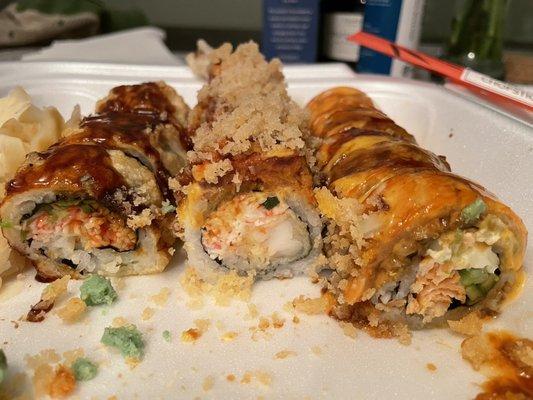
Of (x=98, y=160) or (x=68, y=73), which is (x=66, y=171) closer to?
(x=98, y=160)

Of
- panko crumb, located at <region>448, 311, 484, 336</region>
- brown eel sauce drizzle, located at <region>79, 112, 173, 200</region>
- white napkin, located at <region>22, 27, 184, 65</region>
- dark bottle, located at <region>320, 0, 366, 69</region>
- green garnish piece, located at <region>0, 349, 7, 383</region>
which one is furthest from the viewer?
dark bottle, located at <region>320, 0, 366, 69</region>

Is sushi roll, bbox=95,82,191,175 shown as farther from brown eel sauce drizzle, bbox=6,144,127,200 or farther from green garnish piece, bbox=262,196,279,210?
green garnish piece, bbox=262,196,279,210

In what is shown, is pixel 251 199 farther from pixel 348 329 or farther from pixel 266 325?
pixel 348 329

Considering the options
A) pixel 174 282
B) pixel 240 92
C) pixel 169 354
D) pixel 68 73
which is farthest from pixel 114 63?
pixel 169 354

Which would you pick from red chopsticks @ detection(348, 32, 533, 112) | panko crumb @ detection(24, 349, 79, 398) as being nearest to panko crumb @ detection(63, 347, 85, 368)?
panko crumb @ detection(24, 349, 79, 398)

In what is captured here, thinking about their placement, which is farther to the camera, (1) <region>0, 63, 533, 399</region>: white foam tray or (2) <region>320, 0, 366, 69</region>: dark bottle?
(2) <region>320, 0, 366, 69</region>: dark bottle

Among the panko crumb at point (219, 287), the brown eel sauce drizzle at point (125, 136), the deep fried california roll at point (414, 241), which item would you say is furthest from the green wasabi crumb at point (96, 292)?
the deep fried california roll at point (414, 241)
